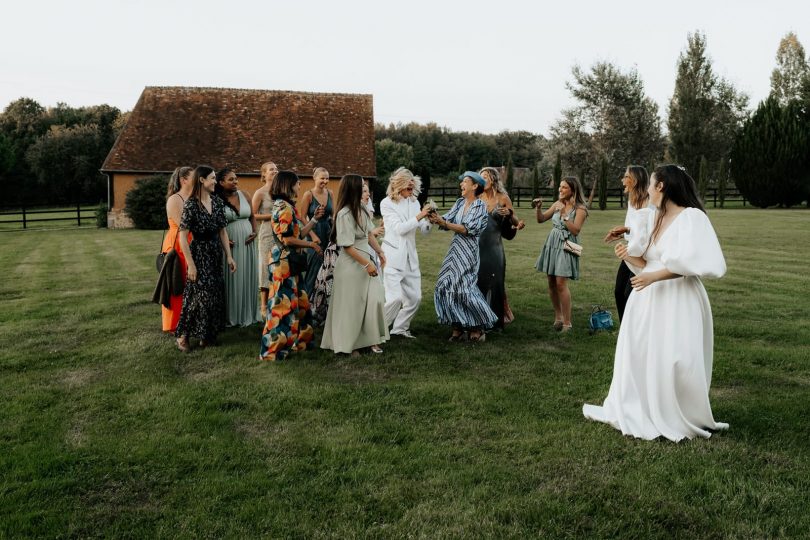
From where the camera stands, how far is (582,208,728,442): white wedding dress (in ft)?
14.5

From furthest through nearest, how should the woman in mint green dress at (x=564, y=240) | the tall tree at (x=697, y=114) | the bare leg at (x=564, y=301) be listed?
the tall tree at (x=697, y=114) → the bare leg at (x=564, y=301) → the woman in mint green dress at (x=564, y=240)

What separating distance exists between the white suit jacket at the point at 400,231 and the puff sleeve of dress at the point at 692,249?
3473 mm

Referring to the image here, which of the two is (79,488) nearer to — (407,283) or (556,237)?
(407,283)

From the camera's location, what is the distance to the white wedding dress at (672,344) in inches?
174

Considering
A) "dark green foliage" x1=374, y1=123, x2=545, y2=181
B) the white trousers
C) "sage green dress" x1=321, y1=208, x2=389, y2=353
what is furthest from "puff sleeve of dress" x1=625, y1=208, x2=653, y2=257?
"dark green foliage" x1=374, y1=123, x2=545, y2=181

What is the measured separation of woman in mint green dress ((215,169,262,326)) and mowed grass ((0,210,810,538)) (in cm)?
29

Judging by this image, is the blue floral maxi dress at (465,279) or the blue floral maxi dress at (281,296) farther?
the blue floral maxi dress at (465,279)

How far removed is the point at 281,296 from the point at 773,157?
37.9m

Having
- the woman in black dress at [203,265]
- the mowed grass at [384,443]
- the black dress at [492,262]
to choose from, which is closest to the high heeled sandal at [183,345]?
the woman in black dress at [203,265]

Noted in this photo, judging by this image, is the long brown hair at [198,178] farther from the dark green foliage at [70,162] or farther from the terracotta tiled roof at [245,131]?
the dark green foliage at [70,162]

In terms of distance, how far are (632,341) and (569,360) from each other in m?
2.07

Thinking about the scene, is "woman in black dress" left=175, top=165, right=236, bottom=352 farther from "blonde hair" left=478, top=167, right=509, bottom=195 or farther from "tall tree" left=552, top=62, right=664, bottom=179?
"tall tree" left=552, top=62, right=664, bottom=179

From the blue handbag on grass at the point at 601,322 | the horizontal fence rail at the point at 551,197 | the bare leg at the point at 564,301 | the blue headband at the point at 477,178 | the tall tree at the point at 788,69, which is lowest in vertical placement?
the blue handbag on grass at the point at 601,322

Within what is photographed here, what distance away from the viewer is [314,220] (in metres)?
7.23
